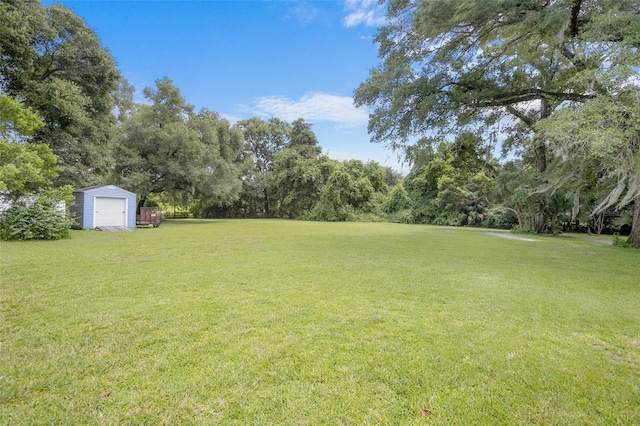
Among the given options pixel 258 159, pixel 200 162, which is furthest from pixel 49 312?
pixel 258 159

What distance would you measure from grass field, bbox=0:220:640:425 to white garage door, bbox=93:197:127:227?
9.98 m

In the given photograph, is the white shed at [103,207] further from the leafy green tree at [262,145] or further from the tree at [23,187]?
the leafy green tree at [262,145]

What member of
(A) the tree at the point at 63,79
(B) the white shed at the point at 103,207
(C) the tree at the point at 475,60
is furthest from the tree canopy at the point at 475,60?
(B) the white shed at the point at 103,207

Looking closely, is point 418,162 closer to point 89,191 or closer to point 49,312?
point 49,312

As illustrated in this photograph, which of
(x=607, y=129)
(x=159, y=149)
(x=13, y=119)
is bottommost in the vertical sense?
(x=607, y=129)

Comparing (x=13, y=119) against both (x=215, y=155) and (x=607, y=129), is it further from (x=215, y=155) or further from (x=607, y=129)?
(x=607, y=129)

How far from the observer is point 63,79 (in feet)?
41.0

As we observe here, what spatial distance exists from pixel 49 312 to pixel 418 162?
30.2ft

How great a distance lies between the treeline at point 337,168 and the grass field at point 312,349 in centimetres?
382

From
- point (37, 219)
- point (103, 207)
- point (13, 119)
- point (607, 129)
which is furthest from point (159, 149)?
point (607, 129)

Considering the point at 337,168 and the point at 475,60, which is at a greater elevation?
the point at 475,60

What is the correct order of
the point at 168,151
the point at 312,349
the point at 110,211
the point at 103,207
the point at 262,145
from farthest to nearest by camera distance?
the point at 262,145, the point at 168,151, the point at 110,211, the point at 103,207, the point at 312,349

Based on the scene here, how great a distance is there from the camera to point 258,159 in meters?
35.4

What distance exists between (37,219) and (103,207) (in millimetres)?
4931
